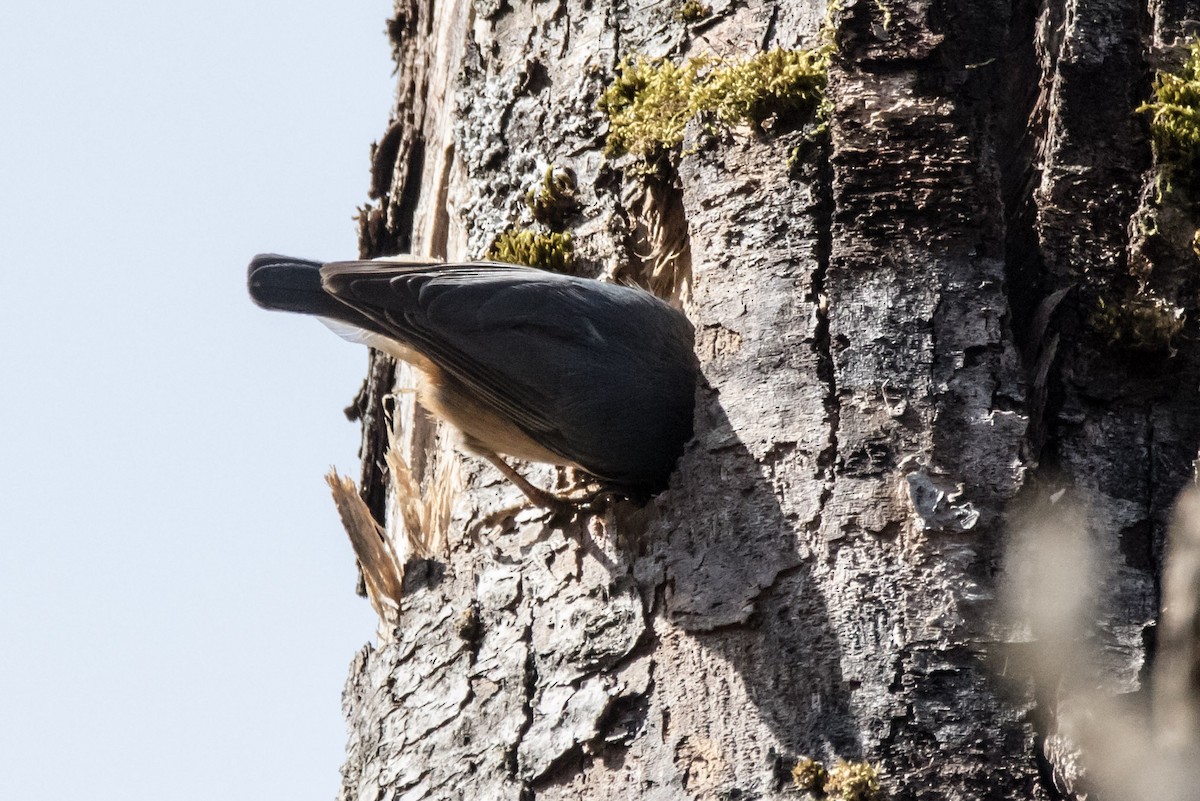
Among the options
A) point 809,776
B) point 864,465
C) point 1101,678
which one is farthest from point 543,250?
point 1101,678

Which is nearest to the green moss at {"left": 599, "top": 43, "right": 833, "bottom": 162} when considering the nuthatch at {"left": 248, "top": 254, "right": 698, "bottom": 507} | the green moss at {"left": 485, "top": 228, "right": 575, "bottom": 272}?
the green moss at {"left": 485, "top": 228, "right": 575, "bottom": 272}

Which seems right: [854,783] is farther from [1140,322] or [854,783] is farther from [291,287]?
[291,287]

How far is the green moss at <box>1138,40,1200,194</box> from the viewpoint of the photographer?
258 centimetres

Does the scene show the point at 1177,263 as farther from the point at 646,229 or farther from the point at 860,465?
the point at 646,229

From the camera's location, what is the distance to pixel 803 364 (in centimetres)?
266

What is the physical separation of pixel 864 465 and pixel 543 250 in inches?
47.6

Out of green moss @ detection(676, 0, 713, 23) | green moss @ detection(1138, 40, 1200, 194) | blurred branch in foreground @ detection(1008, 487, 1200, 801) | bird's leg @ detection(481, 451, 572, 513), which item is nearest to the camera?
blurred branch in foreground @ detection(1008, 487, 1200, 801)

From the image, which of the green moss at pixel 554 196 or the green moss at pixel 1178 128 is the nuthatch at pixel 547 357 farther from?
the green moss at pixel 1178 128

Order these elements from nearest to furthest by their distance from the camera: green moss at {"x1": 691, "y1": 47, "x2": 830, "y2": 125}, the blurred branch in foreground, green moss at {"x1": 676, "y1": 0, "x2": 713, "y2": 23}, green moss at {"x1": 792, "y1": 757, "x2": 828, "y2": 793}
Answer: the blurred branch in foreground → green moss at {"x1": 792, "y1": 757, "x2": 828, "y2": 793} → green moss at {"x1": 691, "y1": 47, "x2": 830, "y2": 125} → green moss at {"x1": 676, "y1": 0, "x2": 713, "y2": 23}

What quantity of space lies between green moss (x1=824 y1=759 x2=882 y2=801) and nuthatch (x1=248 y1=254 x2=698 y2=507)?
1044 millimetres

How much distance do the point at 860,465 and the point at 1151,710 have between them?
2.19 feet

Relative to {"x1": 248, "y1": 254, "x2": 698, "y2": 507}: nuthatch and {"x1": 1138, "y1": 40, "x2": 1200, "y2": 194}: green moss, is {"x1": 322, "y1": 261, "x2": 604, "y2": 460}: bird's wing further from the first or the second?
{"x1": 1138, "y1": 40, "x2": 1200, "y2": 194}: green moss

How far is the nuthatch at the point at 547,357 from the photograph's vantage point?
3.19m

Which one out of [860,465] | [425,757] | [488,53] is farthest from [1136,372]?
[488,53]
